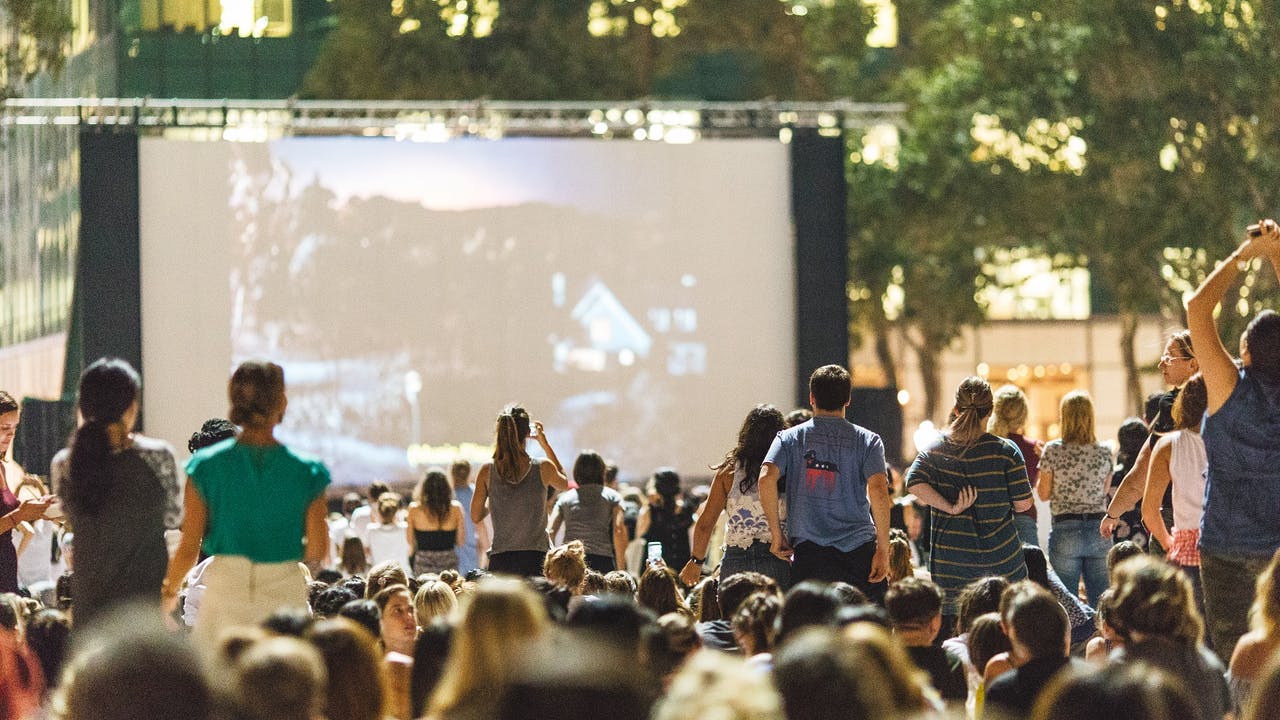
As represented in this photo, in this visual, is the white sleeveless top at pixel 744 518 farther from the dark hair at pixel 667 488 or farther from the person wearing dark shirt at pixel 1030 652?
the person wearing dark shirt at pixel 1030 652

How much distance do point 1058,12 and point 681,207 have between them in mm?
7165

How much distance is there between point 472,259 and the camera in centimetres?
1593

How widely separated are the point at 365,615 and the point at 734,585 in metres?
1.15

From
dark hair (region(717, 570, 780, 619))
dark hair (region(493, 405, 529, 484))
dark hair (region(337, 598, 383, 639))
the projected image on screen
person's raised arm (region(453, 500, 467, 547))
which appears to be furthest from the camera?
the projected image on screen

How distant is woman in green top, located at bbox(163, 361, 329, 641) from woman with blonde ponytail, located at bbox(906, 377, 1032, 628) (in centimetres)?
258

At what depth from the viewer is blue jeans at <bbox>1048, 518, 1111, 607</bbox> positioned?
7.47m

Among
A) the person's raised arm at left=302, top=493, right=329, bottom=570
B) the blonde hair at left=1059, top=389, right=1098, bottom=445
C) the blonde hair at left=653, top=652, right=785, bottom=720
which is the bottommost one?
the blonde hair at left=653, top=652, right=785, bottom=720

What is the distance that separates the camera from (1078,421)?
739 centimetres

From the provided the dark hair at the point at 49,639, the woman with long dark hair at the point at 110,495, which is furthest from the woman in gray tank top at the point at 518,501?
the woman with long dark hair at the point at 110,495

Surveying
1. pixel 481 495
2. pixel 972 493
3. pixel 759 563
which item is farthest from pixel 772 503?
pixel 481 495

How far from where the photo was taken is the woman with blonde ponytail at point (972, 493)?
20.6 feet

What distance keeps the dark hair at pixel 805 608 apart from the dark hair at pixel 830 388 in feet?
6.71

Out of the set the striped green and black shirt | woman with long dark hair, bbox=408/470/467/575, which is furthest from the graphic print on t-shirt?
woman with long dark hair, bbox=408/470/467/575

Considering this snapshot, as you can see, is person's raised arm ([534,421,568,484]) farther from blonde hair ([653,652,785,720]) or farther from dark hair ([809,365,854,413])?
blonde hair ([653,652,785,720])
